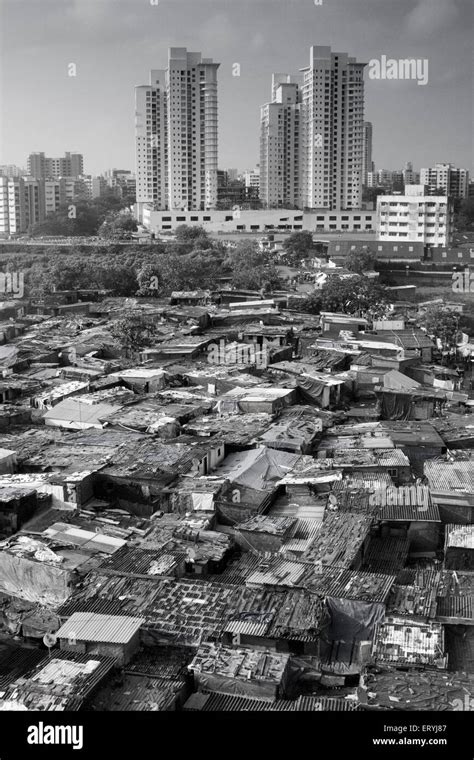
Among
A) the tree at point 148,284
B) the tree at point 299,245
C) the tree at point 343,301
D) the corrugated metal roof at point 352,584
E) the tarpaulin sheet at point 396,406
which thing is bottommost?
the corrugated metal roof at point 352,584

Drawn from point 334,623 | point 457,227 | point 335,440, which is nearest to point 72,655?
point 334,623

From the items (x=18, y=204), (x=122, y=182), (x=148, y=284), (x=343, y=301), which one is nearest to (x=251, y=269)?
(x=148, y=284)

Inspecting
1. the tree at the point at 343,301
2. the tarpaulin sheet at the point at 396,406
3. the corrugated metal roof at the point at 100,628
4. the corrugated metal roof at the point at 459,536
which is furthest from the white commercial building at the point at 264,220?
the corrugated metal roof at the point at 100,628

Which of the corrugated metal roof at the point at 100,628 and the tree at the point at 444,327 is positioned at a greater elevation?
the tree at the point at 444,327

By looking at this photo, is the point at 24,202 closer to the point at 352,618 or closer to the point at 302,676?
the point at 352,618

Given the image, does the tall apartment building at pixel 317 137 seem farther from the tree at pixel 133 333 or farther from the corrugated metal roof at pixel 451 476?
the corrugated metal roof at pixel 451 476

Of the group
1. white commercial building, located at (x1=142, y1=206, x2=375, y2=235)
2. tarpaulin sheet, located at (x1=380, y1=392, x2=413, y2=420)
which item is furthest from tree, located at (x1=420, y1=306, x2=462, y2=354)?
white commercial building, located at (x1=142, y1=206, x2=375, y2=235)

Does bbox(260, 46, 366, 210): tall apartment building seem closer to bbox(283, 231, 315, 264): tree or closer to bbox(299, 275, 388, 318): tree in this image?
bbox(283, 231, 315, 264): tree
